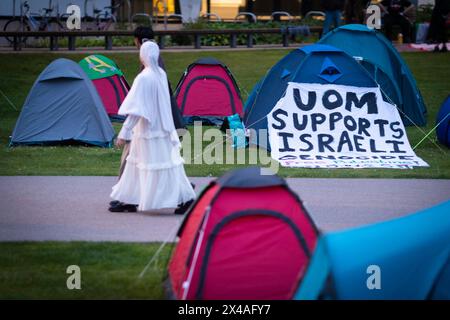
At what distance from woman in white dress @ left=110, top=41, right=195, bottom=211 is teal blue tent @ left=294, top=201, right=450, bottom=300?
142 inches

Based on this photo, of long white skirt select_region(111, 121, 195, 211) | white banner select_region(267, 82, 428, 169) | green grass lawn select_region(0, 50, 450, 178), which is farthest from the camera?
white banner select_region(267, 82, 428, 169)

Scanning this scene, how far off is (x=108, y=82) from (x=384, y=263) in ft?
39.7

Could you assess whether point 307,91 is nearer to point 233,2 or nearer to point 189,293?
point 189,293

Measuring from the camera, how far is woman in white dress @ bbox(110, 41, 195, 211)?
10414mm

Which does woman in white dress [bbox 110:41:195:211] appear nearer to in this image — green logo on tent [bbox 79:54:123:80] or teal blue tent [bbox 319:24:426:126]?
green logo on tent [bbox 79:54:123:80]

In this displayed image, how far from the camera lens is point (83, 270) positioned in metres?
8.84

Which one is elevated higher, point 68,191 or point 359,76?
point 359,76

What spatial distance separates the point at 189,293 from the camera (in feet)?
24.6

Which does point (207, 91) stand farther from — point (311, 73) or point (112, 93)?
point (311, 73)

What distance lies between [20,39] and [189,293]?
21.2 metres

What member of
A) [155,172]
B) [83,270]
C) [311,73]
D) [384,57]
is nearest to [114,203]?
[155,172]

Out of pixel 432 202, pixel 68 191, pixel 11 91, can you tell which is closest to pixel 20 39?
pixel 11 91

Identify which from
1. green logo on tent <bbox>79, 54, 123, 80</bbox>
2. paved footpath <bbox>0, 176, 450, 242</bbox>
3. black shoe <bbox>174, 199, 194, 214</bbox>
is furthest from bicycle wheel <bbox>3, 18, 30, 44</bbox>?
black shoe <bbox>174, 199, 194, 214</bbox>

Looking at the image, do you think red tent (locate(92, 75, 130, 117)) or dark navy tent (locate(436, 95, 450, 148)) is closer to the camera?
dark navy tent (locate(436, 95, 450, 148))
